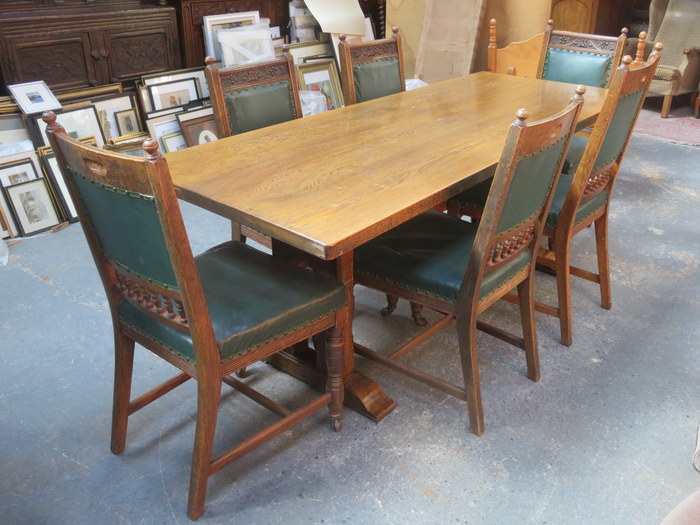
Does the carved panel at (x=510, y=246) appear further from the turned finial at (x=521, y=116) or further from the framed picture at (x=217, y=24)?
the framed picture at (x=217, y=24)

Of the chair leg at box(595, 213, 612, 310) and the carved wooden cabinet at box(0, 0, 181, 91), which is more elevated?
the carved wooden cabinet at box(0, 0, 181, 91)

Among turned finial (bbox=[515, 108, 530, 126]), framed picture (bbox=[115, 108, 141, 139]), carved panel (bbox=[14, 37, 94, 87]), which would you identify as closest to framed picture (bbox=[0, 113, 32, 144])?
carved panel (bbox=[14, 37, 94, 87])

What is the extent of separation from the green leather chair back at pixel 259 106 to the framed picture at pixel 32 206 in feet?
4.64

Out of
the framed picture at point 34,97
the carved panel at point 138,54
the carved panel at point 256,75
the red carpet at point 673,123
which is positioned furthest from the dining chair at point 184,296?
the red carpet at point 673,123

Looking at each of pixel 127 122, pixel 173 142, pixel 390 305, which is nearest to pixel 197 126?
pixel 173 142

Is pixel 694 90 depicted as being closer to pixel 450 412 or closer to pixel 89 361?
pixel 450 412

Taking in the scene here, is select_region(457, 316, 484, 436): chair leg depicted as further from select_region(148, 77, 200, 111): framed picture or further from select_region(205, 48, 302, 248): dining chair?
select_region(148, 77, 200, 111): framed picture

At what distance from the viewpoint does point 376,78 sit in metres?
2.73

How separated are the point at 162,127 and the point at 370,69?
5.02ft

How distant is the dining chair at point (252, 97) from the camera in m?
2.22

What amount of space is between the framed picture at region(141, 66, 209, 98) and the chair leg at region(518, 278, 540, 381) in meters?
2.44

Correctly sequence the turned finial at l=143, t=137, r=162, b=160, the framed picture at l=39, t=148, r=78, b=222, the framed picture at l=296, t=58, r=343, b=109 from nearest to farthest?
the turned finial at l=143, t=137, r=162, b=160, the framed picture at l=39, t=148, r=78, b=222, the framed picture at l=296, t=58, r=343, b=109

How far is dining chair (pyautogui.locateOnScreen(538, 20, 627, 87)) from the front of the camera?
9.53 feet

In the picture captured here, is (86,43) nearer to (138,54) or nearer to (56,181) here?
(138,54)
